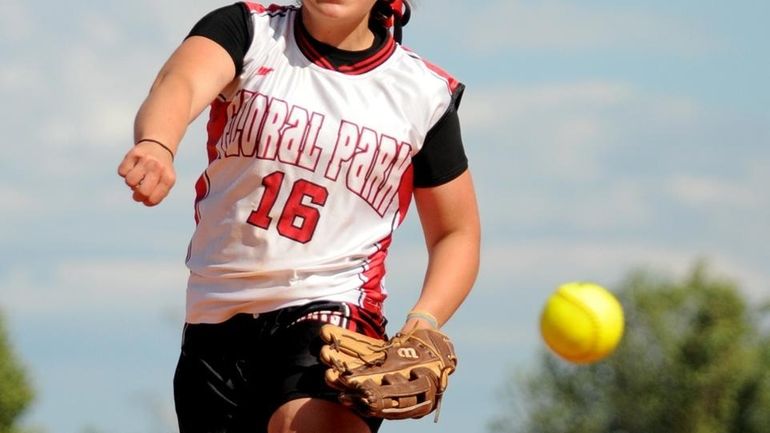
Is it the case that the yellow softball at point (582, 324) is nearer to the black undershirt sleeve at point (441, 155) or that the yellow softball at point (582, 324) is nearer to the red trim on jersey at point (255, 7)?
the black undershirt sleeve at point (441, 155)

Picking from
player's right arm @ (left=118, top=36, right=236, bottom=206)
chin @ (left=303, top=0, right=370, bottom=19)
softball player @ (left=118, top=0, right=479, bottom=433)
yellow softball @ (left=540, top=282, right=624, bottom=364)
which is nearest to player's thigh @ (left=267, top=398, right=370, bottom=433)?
softball player @ (left=118, top=0, right=479, bottom=433)

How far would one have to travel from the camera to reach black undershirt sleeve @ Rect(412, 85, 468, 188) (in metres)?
5.29

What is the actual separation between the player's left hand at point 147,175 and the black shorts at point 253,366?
100 centimetres

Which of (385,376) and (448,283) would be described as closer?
(385,376)

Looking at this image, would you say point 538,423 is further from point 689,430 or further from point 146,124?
point 146,124

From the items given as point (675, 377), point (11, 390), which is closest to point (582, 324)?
point (11, 390)

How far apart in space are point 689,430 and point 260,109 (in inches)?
1488

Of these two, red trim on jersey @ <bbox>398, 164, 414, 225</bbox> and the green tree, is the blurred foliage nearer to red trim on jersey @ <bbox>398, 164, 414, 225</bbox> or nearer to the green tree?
the green tree

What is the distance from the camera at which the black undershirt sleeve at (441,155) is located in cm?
529

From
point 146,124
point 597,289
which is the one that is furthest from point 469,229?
point 597,289

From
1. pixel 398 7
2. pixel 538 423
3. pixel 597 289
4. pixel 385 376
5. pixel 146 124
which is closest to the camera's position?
pixel 146 124

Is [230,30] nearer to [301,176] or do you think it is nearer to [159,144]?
[301,176]

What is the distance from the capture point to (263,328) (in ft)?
16.8

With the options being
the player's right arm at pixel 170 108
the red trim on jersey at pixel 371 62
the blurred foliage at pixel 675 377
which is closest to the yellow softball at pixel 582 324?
the red trim on jersey at pixel 371 62
